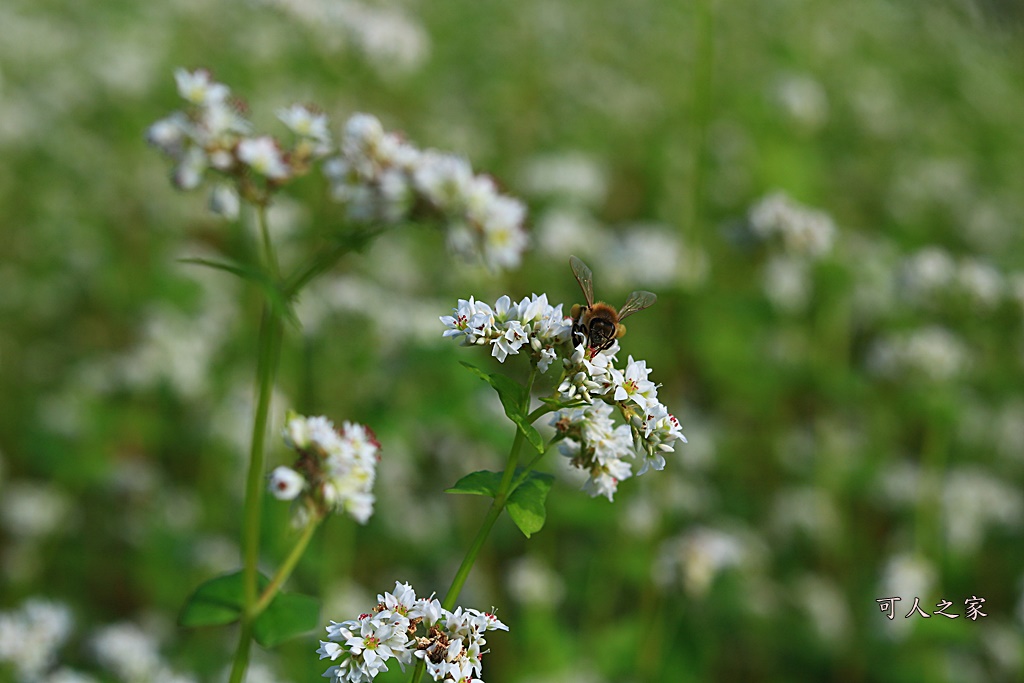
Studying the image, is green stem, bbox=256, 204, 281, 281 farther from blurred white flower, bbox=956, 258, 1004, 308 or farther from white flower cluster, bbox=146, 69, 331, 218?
blurred white flower, bbox=956, 258, 1004, 308

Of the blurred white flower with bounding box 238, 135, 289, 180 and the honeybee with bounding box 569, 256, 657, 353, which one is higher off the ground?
the blurred white flower with bounding box 238, 135, 289, 180

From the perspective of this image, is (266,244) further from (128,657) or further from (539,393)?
(539,393)

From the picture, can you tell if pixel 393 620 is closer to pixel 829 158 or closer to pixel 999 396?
pixel 999 396

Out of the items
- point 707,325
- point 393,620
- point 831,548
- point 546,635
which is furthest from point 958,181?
point 393,620

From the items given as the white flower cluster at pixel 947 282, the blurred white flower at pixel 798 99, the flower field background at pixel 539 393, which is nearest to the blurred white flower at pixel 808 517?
the flower field background at pixel 539 393

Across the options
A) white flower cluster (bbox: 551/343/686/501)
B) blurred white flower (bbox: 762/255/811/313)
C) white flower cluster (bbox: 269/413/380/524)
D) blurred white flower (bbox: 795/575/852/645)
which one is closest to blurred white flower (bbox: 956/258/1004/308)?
blurred white flower (bbox: 762/255/811/313)

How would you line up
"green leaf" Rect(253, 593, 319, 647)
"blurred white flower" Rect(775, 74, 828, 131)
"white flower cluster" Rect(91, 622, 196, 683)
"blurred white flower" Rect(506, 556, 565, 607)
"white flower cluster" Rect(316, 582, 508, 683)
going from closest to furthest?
1. "white flower cluster" Rect(316, 582, 508, 683)
2. "green leaf" Rect(253, 593, 319, 647)
3. "white flower cluster" Rect(91, 622, 196, 683)
4. "blurred white flower" Rect(506, 556, 565, 607)
5. "blurred white flower" Rect(775, 74, 828, 131)

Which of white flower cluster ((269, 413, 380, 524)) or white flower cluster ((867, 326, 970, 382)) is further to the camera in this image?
white flower cluster ((867, 326, 970, 382))
